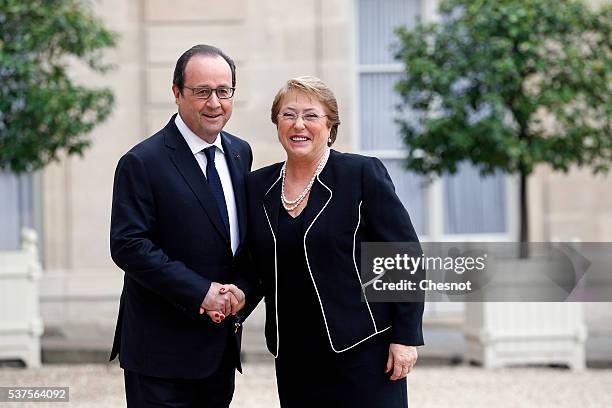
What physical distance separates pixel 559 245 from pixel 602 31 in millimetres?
1925

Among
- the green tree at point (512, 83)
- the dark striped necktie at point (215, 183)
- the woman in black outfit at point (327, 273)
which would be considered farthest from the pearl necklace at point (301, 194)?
the green tree at point (512, 83)

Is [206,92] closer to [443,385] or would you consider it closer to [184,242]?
[184,242]

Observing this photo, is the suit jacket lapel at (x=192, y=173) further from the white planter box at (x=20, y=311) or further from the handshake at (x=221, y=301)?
the white planter box at (x=20, y=311)

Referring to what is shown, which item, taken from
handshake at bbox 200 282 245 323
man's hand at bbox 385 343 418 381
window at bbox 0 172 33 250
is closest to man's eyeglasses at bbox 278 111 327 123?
handshake at bbox 200 282 245 323

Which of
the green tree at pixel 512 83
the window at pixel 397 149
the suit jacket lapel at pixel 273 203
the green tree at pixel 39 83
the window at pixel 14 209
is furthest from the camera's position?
the window at pixel 397 149

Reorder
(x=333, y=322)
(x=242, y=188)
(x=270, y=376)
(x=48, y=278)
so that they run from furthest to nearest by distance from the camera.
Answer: (x=48, y=278) < (x=270, y=376) < (x=242, y=188) < (x=333, y=322)

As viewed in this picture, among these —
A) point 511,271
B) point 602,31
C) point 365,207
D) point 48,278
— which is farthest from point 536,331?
point 365,207

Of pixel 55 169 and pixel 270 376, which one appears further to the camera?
pixel 55 169

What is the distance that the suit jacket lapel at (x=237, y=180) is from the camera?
4215 mm

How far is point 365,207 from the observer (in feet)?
13.3

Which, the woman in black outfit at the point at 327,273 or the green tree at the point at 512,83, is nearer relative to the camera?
the woman in black outfit at the point at 327,273

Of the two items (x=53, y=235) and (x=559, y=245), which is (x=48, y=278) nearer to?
(x=53, y=235)

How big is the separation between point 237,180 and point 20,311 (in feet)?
18.7

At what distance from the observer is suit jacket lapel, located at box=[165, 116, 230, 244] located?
13.6ft
